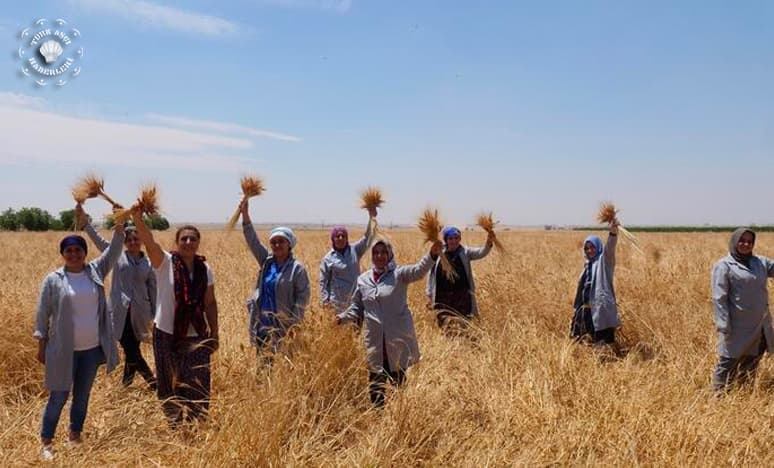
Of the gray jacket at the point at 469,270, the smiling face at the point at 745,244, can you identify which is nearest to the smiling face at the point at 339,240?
the gray jacket at the point at 469,270

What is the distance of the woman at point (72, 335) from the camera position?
149 inches

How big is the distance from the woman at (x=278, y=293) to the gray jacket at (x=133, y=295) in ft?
4.11

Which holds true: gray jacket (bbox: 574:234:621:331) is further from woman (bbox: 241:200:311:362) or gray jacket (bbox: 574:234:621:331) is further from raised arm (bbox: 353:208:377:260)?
woman (bbox: 241:200:311:362)

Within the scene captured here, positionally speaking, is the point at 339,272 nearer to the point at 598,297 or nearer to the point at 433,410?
the point at 433,410

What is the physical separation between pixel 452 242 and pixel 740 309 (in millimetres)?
2612

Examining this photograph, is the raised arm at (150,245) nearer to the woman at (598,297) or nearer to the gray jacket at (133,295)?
the gray jacket at (133,295)

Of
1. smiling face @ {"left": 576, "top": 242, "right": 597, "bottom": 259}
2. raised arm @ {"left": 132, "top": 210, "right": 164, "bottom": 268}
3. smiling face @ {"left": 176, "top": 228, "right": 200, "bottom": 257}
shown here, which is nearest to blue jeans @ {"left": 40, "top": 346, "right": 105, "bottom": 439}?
raised arm @ {"left": 132, "top": 210, "right": 164, "bottom": 268}

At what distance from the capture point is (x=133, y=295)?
203 inches

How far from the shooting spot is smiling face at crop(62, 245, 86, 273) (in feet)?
12.8

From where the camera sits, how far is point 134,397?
4.71 metres

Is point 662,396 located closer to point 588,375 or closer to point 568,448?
point 588,375

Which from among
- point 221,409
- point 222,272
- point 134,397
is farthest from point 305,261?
point 221,409

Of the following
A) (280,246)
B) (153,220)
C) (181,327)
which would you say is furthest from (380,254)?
(153,220)

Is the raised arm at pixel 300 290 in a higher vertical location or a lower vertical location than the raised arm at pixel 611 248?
lower
